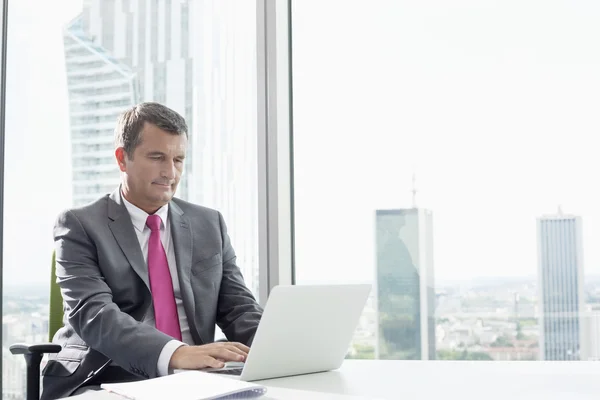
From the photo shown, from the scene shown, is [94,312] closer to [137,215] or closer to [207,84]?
[137,215]

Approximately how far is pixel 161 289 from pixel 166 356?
524mm

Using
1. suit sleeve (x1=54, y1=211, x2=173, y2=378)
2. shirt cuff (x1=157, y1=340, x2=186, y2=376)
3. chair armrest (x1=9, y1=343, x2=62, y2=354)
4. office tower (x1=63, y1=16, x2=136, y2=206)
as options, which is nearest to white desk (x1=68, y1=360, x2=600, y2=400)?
shirt cuff (x1=157, y1=340, x2=186, y2=376)

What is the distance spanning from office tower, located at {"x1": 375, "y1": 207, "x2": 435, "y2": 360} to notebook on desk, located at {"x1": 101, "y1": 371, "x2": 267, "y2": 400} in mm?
1642

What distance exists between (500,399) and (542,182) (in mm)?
1614

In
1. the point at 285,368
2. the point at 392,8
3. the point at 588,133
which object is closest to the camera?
the point at 285,368

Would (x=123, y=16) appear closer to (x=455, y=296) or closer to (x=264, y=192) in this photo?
(x=264, y=192)

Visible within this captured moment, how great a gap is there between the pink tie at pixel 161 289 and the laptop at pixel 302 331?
2.07 feet

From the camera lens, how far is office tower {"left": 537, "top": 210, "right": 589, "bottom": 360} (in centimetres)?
282

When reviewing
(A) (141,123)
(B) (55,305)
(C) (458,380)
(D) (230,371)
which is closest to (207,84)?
(A) (141,123)

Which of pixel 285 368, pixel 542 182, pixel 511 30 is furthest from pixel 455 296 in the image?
pixel 285 368

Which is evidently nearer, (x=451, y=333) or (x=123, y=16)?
(x=451, y=333)

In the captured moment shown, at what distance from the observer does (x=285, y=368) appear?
5.56 feet

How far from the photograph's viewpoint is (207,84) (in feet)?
10.6

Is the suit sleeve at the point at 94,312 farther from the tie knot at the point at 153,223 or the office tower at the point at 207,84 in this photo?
the office tower at the point at 207,84
